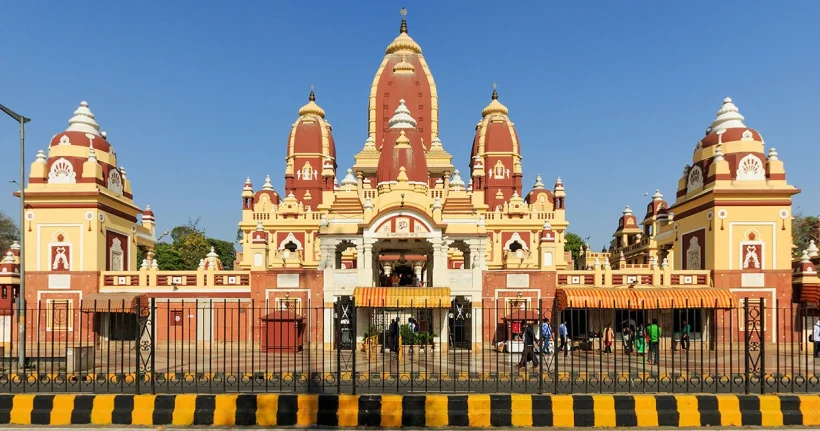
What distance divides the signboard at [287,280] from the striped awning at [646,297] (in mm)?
10396

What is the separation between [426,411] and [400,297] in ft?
40.4

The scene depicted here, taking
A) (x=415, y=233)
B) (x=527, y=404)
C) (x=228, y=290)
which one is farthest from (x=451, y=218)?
(x=527, y=404)

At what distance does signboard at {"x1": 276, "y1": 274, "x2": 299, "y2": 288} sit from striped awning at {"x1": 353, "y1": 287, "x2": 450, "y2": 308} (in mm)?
3062

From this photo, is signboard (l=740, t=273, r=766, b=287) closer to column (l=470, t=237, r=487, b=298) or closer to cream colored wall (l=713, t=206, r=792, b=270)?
cream colored wall (l=713, t=206, r=792, b=270)

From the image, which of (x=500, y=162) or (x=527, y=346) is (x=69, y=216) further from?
(x=500, y=162)

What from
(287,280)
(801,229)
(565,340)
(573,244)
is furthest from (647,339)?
(573,244)

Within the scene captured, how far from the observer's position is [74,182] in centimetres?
2872

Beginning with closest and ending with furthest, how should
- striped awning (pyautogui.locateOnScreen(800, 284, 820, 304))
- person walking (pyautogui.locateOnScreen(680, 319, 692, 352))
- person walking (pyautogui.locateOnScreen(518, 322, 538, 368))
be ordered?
person walking (pyautogui.locateOnScreen(518, 322, 538, 368)) < person walking (pyautogui.locateOnScreen(680, 319, 692, 352)) < striped awning (pyautogui.locateOnScreen(800, 284, 820, 304))

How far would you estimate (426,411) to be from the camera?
11.6m

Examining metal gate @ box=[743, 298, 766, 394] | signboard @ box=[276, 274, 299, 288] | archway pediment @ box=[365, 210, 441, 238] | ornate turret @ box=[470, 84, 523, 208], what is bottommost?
metal gate @ box=[743, 298, 766, 394]

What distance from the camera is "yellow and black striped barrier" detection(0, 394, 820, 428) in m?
11.6

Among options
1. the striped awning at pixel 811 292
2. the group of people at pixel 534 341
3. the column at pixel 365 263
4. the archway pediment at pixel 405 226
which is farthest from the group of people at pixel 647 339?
the column at pixel 365 263

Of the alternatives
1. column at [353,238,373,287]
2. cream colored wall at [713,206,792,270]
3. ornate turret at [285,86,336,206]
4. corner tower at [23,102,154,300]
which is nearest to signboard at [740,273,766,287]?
cream colored wall at [713,206,792,270]

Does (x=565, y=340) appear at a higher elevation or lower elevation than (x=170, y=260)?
lower
